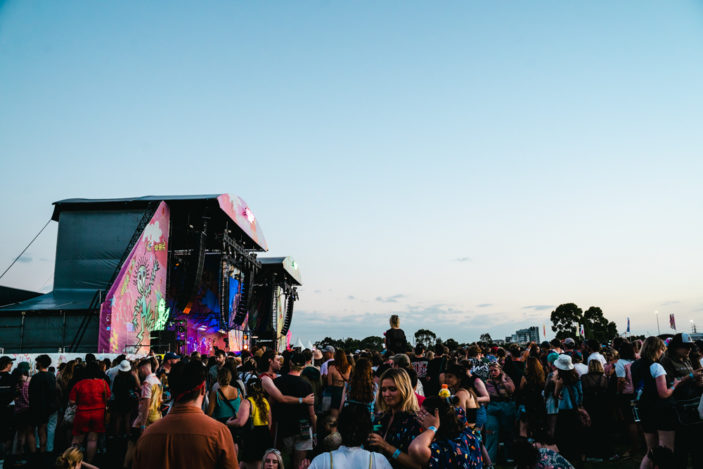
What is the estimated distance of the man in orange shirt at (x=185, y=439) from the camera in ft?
8.97

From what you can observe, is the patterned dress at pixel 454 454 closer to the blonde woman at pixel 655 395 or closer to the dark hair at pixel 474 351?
the blonde woman at pixel 655 395

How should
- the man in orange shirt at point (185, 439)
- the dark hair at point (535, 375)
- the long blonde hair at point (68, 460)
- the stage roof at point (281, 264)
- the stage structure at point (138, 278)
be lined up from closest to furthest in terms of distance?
the man in orange shirt at point (185, 439) → the long blonde hair at point (68, 460) → the dark hair at point (535, 375) → the stage structure at point (138, 278) → the stage roof at point (281, 264)

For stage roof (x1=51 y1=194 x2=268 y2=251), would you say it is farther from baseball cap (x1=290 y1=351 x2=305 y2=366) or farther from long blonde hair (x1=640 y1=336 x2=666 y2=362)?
long blonde hair (x1=640 y1=336 x2=666 y2=362)

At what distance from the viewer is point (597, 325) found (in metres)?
54.5

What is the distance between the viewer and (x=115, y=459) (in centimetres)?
867

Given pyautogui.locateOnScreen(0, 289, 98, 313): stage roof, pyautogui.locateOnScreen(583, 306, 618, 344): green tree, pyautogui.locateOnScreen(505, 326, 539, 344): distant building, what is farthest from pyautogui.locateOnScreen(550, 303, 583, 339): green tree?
pyautogui.locateOnScreen(0, 289, 98, 313): stage roof

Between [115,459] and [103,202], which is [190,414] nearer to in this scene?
[115,459]

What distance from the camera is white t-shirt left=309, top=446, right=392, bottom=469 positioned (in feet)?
9.78

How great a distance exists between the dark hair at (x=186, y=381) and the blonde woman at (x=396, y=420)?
110 centimetres

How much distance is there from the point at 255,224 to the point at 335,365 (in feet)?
78.6

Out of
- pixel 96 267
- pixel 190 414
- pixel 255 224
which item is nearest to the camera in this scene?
pixel 190 414

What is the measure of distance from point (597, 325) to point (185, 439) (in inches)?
2332

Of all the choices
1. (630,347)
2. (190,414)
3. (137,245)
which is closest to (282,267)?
(137,245)

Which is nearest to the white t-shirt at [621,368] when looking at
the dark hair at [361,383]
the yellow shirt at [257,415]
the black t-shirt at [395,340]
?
the black t-shirt at [395,340]
